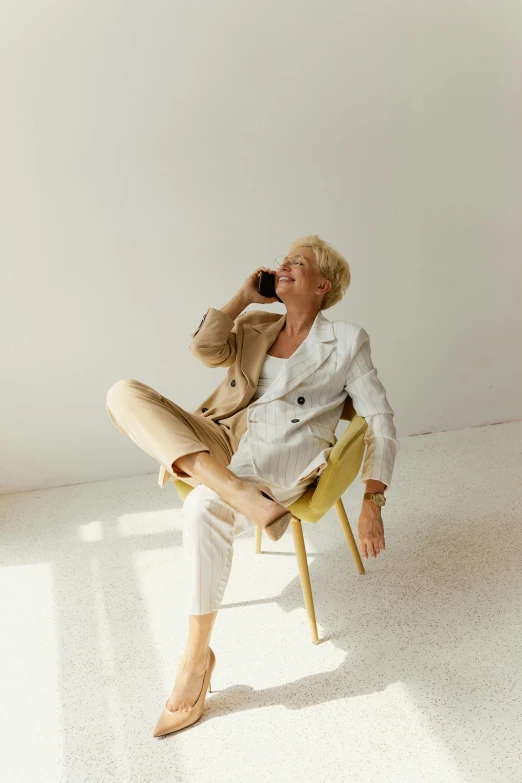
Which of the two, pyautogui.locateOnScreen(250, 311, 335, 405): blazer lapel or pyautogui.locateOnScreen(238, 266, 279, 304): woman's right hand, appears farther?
pyautogui.locateOnScreen(238, 266, 279, 304): woman's right hand

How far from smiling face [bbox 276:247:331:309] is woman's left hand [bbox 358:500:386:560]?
0.72 m

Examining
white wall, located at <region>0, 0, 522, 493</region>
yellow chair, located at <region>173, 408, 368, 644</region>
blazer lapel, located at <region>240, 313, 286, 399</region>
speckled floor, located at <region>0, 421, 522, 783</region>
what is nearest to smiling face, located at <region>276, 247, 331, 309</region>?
blazer lapel, located at <region>240, 313, 286, 399</region>

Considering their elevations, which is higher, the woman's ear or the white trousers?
the woman's ear

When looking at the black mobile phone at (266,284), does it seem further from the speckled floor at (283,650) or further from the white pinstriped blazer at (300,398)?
the speckled floor at (283,650)

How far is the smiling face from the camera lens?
2551 mm

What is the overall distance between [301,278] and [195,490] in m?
0.80

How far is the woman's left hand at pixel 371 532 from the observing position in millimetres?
2193

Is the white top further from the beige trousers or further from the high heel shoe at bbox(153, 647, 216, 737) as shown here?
the high heel shoe at bbox(153, 647, 216, 737)

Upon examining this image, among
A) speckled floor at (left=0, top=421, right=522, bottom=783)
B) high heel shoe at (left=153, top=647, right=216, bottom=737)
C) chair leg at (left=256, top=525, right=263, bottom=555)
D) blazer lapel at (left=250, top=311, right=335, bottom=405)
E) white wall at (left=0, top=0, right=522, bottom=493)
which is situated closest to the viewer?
speckled floor at (left=0, top=421, right=522, bottom=783)

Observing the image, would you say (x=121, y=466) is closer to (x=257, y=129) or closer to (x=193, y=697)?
(x=257, y=129)

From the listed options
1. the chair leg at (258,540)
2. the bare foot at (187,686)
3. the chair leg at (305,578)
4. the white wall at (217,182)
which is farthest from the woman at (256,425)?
Result: the white wall at (217,182)

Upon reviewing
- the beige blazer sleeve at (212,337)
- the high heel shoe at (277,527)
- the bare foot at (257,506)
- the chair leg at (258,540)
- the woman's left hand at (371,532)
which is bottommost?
the chair leg at (258,540)

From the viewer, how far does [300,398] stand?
2469 millimetres

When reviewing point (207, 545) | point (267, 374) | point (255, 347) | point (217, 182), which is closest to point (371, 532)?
point (207, 545)
